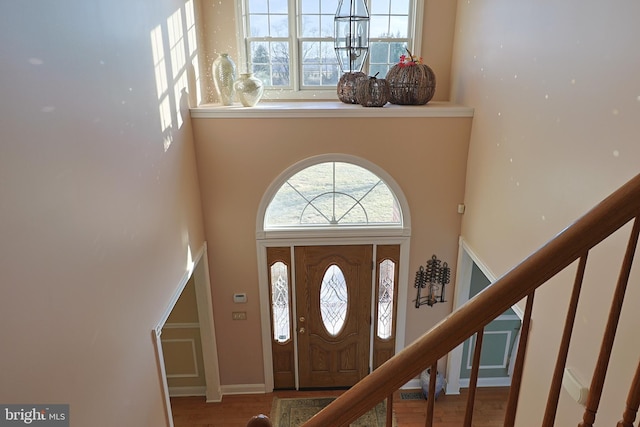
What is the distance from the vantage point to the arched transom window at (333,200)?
4.55 m

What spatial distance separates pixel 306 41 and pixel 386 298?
3.14 m

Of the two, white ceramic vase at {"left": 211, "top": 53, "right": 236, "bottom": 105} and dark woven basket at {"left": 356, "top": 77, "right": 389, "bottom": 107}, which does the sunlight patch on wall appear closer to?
white ceramic vase at {"left": 211, "top": 53, "right": 236, "bottom": 105}

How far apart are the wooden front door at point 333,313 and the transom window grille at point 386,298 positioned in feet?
0.47

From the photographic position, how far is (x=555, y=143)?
2.63m

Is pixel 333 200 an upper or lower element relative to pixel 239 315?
upper

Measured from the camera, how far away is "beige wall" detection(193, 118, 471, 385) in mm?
4254

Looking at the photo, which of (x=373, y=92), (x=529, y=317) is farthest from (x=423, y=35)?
(x=529, y=317)

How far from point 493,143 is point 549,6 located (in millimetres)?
1204

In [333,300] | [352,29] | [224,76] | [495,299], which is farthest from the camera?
[333,300]

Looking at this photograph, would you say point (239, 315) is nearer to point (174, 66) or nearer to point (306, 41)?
point (174, 66)

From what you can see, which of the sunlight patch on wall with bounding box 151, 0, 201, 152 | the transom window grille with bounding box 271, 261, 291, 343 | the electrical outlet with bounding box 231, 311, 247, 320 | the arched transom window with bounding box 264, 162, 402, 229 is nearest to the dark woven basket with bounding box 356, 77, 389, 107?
the arched transom window with bounding box 264, 162, 402, 229

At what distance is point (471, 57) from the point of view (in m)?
4.13

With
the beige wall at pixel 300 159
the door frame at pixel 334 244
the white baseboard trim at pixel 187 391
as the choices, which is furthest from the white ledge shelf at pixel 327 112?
the white baseboard trim at pixel 187 391

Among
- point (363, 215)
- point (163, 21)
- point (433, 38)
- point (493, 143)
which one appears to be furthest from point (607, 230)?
point (433, 38)
